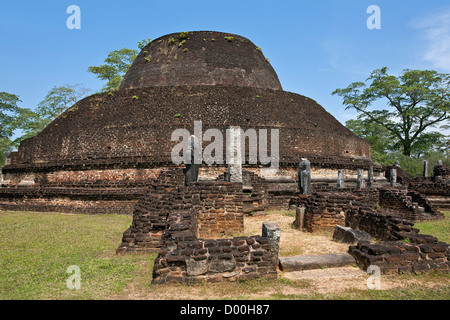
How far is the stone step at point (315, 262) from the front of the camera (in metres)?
4.21

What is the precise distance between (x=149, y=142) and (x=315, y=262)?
33.1 ft

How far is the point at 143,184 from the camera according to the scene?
39.2 ft

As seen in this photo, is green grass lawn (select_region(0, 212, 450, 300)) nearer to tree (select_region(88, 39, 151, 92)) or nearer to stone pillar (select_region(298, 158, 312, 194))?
stone pillar (select_region(298, 158, 312, 194))

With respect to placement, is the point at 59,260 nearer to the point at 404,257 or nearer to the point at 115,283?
the point at 115,283

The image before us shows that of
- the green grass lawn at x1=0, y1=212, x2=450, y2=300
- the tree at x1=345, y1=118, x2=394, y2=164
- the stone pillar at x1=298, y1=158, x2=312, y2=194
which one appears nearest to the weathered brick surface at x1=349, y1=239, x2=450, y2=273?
the green grass lawn at x1=0, y1=212, x2=450, y2=300

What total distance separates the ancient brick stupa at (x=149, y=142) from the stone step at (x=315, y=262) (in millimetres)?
6375

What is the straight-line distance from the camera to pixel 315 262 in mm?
4301

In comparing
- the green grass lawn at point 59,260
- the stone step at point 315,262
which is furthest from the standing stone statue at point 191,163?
the stone step at point 315,262

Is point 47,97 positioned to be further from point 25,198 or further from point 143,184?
point 143,184

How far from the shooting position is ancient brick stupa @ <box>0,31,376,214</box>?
12352 millimetres

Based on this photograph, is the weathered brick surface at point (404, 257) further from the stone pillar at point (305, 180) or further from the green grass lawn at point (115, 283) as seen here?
the stone pillar at point (305, 180)

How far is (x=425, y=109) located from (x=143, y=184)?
1124 inches

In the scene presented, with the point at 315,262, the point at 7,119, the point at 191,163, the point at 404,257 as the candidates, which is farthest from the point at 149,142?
the point at 7,119
